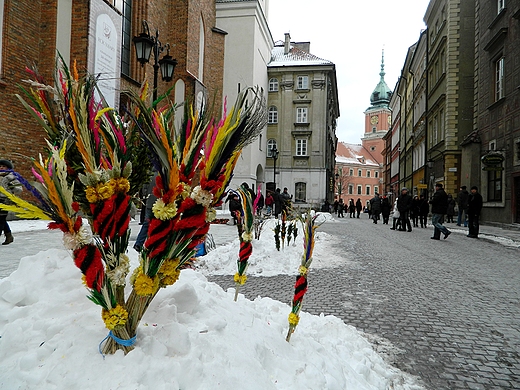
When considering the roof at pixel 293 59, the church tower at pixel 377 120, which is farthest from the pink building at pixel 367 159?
the roof at pixel 293 59

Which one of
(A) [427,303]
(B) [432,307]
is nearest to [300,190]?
(A) [427,303]

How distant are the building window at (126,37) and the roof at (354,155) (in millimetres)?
77533

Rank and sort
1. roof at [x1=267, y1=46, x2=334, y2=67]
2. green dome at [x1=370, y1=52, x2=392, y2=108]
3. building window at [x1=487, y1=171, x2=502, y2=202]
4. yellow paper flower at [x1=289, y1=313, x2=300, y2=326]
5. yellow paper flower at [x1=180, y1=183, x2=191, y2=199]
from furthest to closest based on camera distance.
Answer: green dome at [x1=370, y1=52, x2=392, y2=108]
roof at [x1=267, y1=46, x2=334, y2=67]
building window at [x1=487, y1=171, x2=502, y2=202]
yellow paper flower at [x1=289, y1=313, x2=300, y2=326]
yellow paper flower at [x1=180, y1=183, x2=191, y2=199]

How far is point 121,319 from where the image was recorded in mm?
1870

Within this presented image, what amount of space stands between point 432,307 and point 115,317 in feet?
13.8

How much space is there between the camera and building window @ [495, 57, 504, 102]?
60.2 ft

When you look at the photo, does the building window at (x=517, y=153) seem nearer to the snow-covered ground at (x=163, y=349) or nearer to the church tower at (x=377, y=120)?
the snow-covered ground at (x=163, y=349)

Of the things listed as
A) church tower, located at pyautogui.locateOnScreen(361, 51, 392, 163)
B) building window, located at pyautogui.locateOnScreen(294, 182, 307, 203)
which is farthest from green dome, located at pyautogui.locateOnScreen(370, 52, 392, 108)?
building window, located at pyautogui.locateOnScreen(294, 182, 307, 203)

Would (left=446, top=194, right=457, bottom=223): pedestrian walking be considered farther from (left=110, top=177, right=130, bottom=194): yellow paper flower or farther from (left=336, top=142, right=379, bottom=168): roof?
(left=336, top=142, right=379, bottom=168): roof

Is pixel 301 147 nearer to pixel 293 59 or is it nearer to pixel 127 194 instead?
pixel 293 59

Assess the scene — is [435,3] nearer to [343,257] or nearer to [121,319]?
[343,257]

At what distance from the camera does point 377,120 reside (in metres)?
108

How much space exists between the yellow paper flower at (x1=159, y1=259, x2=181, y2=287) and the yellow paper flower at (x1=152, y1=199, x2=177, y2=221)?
0.24 m

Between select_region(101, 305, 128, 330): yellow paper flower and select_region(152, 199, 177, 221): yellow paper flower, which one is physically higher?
select_region(152, 199, 177, 221): yellow paper flower
